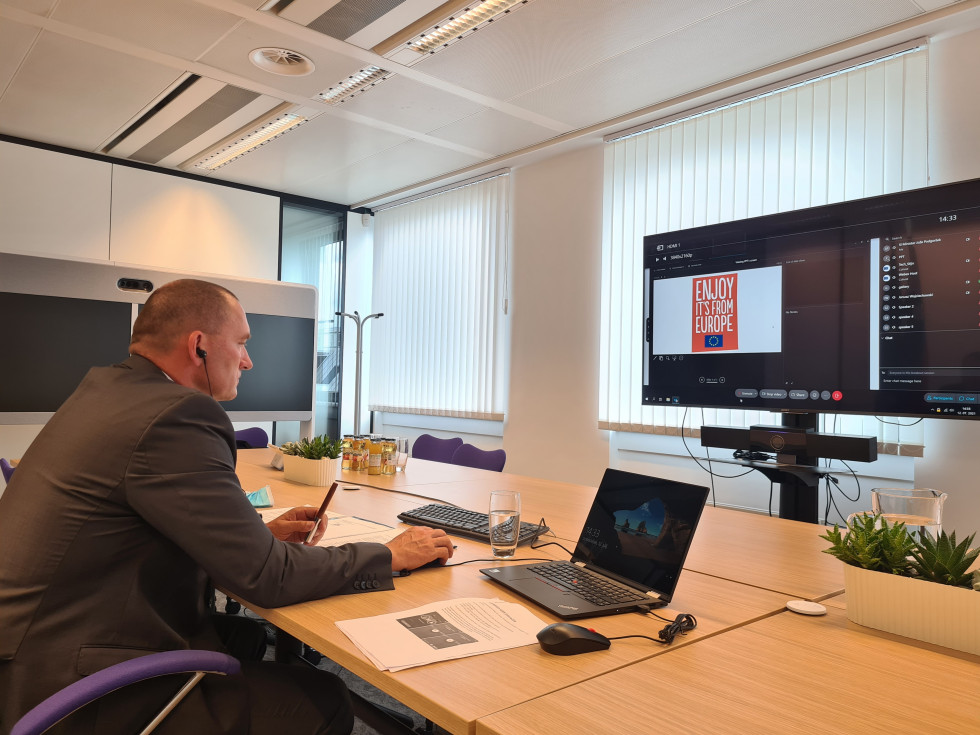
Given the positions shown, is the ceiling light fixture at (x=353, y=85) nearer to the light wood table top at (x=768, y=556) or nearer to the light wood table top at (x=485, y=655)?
the light wood table top at (x=768, y=556)

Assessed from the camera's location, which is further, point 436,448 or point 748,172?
point 436,448

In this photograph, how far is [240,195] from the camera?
657 centimetres

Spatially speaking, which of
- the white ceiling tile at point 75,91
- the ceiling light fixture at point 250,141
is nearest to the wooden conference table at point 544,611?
the white ceiling tile at point 75,91

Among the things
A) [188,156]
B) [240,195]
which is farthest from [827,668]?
[240,195]

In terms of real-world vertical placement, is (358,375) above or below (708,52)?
below

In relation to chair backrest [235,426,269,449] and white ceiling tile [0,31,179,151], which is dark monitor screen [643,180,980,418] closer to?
chair backrest [235,426,269,449]

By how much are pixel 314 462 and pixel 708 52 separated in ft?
9.60

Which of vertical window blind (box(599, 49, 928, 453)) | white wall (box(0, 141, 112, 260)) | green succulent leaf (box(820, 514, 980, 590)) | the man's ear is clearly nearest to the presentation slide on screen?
vertical window blind (box(599, 49, 928, 453))

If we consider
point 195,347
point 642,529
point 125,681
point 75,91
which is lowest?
point 125,681

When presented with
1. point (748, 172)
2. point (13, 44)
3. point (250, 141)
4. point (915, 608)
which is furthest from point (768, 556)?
point (250, 141)

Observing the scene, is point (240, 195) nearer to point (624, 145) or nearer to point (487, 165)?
point (487, 165)

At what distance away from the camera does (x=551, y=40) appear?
3.74 m

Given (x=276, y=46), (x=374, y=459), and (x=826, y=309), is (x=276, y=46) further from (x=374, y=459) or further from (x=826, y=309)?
(x=826, y=309)

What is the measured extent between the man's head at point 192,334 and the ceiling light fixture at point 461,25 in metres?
2.35
